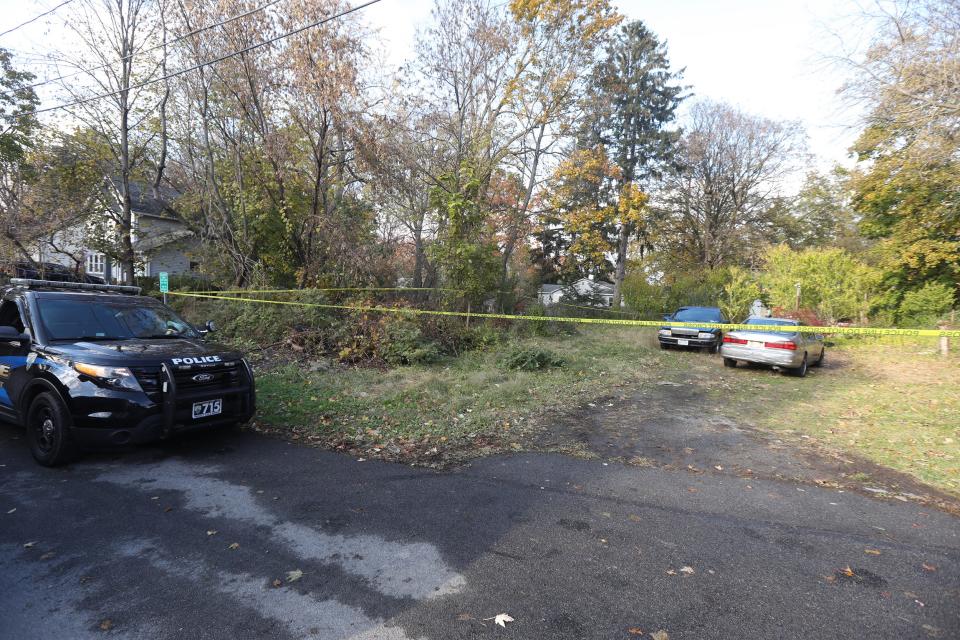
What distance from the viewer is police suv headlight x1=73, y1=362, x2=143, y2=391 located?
181 inches

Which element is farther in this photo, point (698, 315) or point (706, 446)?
point (698, 315)

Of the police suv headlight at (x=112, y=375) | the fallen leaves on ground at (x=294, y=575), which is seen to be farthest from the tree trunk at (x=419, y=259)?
the fallen leaves on ground at (x=294, y=575)

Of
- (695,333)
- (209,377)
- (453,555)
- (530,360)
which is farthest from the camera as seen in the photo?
(695,333)

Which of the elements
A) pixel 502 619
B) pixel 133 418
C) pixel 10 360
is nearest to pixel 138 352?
pixel 133 418

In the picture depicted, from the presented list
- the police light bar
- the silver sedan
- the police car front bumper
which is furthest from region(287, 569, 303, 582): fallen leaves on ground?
the silver sedan

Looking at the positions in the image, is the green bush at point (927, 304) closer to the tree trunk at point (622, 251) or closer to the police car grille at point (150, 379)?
the tree trunk at point (622, 251)

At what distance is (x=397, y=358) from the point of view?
10.3 m

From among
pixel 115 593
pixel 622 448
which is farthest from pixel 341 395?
pixel 115 593

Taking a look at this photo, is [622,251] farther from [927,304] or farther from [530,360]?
[530,360]

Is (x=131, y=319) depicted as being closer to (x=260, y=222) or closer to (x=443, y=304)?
(x=443, y=304)

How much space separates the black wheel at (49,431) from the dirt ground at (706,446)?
4.72 metres

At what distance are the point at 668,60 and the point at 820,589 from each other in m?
35.5

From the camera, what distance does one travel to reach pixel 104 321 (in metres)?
5.48

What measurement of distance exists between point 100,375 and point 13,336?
123 cm
